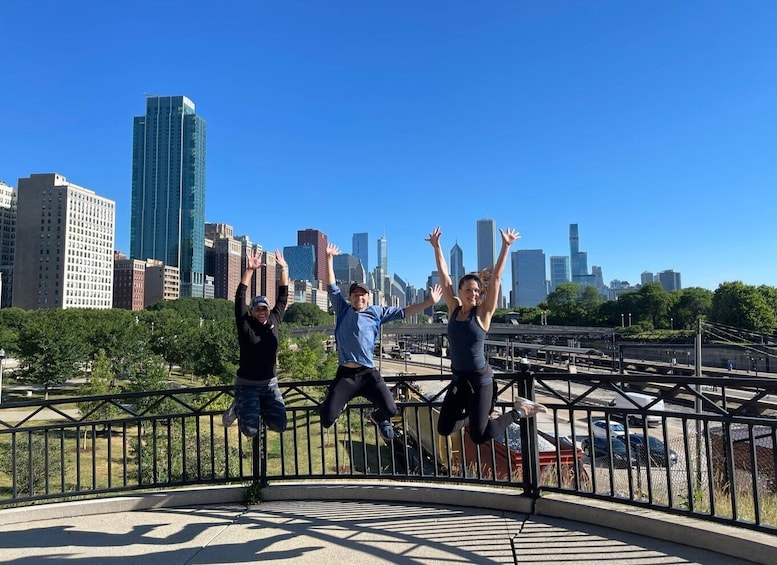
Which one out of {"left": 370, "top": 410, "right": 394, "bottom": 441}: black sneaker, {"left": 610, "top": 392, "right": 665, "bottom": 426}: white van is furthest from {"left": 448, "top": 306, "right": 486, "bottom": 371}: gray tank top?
{"left": 610, "top": 392, "right": 665, "bottom": 426}: white van

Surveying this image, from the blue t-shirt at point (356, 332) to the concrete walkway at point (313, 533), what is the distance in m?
1.51

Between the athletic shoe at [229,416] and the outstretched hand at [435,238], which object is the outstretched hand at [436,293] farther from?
the athletic shoe at [229,416]

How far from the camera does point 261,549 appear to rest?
165 inches

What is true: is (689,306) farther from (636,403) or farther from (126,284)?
(126,284)

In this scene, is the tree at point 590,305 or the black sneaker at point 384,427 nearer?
the black sneaker at point 384,427

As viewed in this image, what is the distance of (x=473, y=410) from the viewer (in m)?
4.67

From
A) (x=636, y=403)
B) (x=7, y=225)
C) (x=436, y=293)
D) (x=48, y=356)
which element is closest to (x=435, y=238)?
(x=436, y=293)

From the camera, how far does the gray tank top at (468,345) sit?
4.69m

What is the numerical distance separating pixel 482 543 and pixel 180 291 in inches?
7405

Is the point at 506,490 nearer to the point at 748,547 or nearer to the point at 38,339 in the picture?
the point at 748,547

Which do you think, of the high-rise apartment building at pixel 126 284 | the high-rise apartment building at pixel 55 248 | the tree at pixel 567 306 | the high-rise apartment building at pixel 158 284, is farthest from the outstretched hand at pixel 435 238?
the high-rise apartment building at pixel 158 284

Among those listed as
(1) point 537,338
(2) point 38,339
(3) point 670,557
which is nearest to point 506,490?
(3) point 670,557

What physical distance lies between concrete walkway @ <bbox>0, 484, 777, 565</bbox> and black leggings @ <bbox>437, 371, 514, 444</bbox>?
0.81m

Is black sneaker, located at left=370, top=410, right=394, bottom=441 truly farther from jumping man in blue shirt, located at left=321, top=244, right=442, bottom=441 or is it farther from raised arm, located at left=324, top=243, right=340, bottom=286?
raised arm, located at left=324, top=243, right=340, bottom=286
